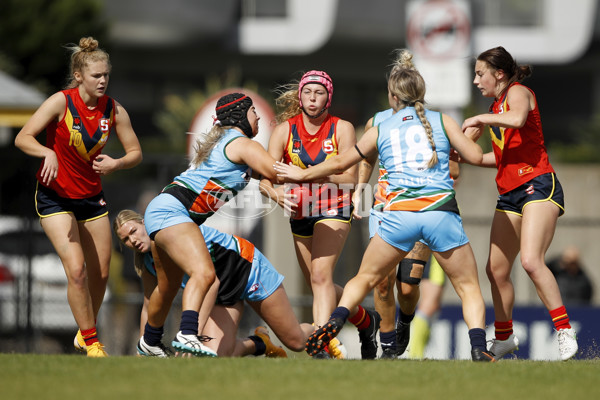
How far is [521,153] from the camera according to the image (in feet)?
26.1

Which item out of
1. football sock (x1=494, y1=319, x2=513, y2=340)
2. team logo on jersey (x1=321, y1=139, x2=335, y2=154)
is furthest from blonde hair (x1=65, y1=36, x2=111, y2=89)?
football sock (x1=494, y1=319, x2=513, y2=340)

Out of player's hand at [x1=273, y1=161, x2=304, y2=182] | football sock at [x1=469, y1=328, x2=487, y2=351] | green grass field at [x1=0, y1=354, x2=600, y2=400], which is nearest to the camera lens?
green grass field at [x1=0, y1=354, x2=600, y2=400]

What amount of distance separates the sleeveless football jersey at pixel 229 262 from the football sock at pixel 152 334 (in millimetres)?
631

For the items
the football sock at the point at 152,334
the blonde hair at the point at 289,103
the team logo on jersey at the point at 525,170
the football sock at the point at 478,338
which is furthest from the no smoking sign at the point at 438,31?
the football sock at the point at 478,338

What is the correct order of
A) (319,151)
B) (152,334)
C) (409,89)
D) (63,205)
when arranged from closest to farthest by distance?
(409,89)
(63,205)
(319,151)
(152,334)

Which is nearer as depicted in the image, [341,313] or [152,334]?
[341,313]

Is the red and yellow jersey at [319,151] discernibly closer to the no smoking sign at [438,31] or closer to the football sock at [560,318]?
the football sock at [560,318]

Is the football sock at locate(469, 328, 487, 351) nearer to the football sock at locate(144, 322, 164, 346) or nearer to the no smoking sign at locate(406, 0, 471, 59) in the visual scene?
the football sock at locate(144, 322, 164, 346)

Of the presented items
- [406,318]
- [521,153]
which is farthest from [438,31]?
[521,153]

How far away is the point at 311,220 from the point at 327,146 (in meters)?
0.64

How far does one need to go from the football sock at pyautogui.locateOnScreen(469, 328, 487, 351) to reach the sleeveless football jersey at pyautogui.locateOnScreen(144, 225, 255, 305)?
193cm

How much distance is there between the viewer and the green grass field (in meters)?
5.71

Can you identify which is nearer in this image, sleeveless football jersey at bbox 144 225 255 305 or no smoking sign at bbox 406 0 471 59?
sleeveless football jersey at bbox 144 225 255 305

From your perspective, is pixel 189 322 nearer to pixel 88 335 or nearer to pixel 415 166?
pixel 88 335
